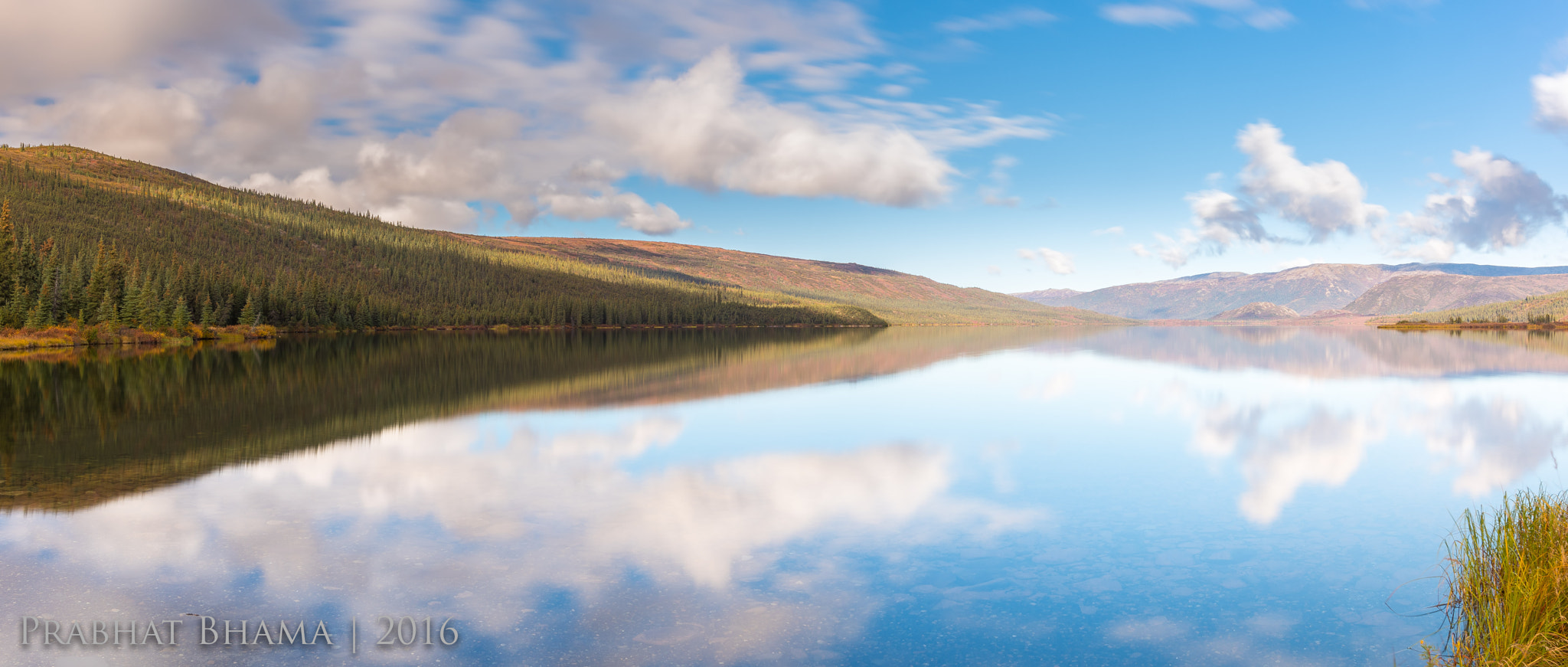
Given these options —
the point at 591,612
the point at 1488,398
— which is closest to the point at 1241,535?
the point at 591,612

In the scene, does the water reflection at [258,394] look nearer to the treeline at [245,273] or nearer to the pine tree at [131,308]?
the pine tree at [131,308]

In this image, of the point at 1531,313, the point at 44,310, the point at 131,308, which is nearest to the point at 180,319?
the point at 131,308

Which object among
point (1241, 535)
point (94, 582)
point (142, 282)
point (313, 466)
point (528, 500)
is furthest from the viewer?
point (142, 282)

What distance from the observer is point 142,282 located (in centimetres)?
7675

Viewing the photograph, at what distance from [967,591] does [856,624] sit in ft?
5.28

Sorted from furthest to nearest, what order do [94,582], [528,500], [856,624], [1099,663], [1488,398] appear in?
[1488,398], [528,500], [94,582], [856,624], [1099,663]

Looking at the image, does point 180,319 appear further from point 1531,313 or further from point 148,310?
point 1531,313

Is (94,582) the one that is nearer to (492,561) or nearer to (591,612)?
(492,561)

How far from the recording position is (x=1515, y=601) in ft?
21.4

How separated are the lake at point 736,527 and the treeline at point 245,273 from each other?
176ft

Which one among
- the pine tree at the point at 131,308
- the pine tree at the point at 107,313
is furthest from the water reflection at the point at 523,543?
the pine tree at the point at 131,308

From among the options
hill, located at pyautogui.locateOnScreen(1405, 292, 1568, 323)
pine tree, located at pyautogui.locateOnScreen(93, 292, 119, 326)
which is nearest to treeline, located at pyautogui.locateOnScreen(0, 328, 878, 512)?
pine tree, located at pyautogui.locateOnScreen(93, 292, 119, 326)

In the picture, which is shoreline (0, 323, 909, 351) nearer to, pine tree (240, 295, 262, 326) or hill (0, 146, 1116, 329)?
pine tree (240, 295, 262, 326)

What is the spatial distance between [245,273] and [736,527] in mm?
129452
